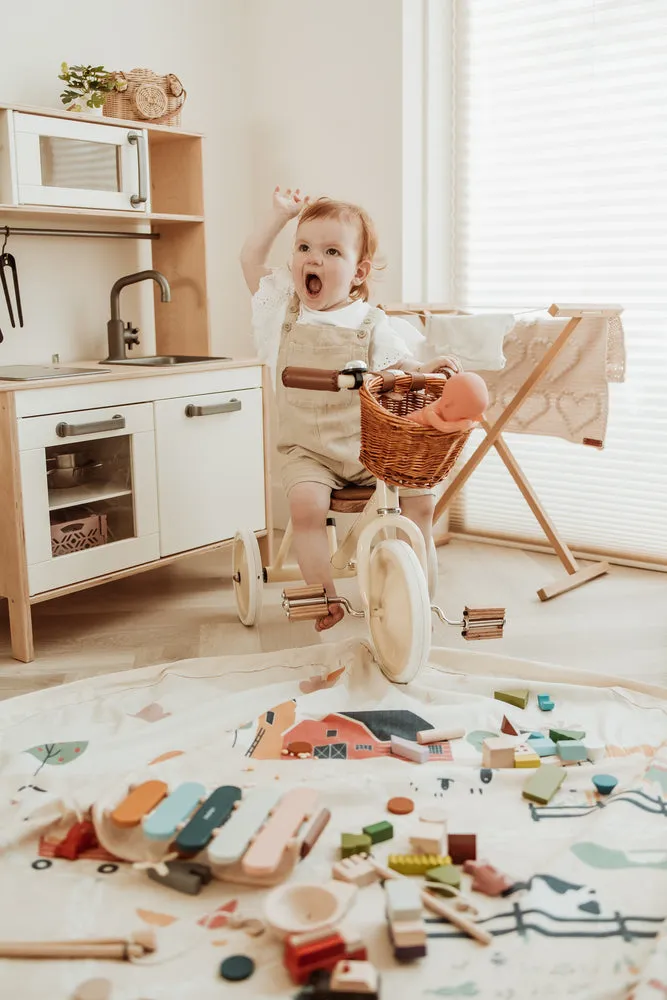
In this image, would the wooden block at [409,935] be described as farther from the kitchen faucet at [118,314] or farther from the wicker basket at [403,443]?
the kitchen faucet at [118,314]

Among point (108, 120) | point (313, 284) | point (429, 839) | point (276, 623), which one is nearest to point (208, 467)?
point (276, 623)

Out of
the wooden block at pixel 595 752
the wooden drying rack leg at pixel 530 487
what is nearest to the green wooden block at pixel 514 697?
the wooden block at pixel 595 752

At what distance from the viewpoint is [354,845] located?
1497mm

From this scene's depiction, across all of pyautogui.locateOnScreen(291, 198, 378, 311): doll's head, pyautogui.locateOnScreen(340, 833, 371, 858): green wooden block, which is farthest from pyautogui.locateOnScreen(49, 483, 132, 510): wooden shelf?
pyautogui.locateOnScreen(340, 833, 371, 858): green wooden block

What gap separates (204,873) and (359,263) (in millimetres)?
1614

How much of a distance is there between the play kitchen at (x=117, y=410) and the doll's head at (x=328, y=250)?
19.3 inches

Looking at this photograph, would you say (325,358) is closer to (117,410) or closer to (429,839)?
(117,410)

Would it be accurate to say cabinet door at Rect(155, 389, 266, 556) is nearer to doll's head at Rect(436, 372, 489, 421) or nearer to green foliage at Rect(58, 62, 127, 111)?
green foliage at Rect(58, 62, 127, 111)

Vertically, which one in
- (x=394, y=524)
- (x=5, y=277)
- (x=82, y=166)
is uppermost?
(x=82, y=166)

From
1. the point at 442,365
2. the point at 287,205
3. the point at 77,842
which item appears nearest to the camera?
the point at 77,842

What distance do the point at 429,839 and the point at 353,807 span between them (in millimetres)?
193

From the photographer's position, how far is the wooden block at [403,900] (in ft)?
4.27

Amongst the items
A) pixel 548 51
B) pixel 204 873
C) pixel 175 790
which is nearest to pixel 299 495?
pixel 175 790

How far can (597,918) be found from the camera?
134cm
